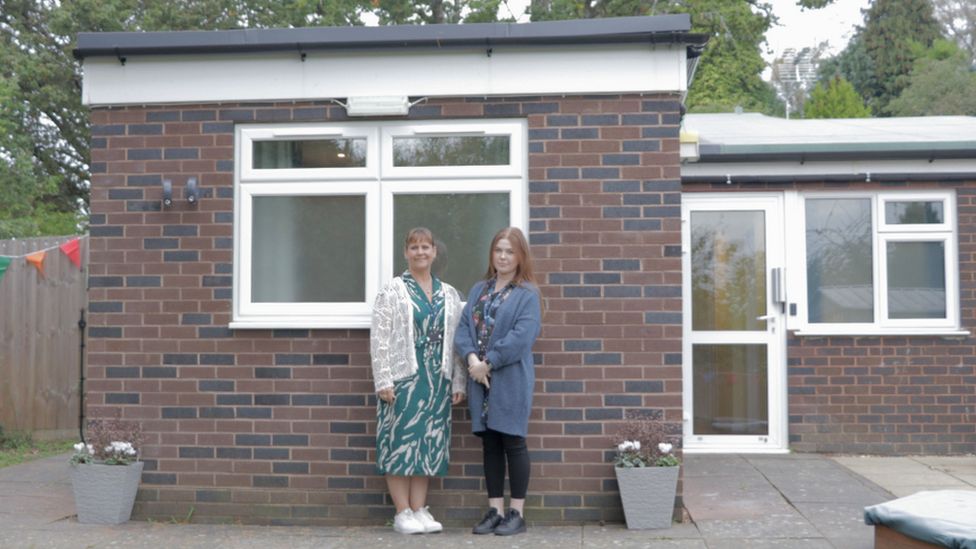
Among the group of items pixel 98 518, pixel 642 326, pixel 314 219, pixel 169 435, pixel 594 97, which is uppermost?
pixel 594 97

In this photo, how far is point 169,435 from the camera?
6387 mm

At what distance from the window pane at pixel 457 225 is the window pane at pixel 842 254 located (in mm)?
3463

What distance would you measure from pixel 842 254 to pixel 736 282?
90cm

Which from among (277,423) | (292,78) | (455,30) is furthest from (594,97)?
(277,423)

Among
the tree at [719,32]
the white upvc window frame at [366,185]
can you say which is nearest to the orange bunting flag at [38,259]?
the white upvc window frame at [366,185]

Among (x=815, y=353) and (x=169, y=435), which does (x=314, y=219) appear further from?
(x=815, y=353)

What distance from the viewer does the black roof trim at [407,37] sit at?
240 inches

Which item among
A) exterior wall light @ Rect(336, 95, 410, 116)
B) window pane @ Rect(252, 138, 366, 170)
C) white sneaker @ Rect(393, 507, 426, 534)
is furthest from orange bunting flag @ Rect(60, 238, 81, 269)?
white sneaker @ Rect(393, 507, 426, 534)

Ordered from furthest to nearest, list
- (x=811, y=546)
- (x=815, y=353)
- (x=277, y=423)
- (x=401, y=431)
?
(x=815, y=353), (x=277, y=423), (x=401, y=431), (x=811, y=546)

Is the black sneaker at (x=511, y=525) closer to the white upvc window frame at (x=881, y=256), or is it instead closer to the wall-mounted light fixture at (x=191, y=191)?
the wall-mounted light fixture at (x=191, y=191)

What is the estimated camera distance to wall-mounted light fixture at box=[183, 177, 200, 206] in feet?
20.8

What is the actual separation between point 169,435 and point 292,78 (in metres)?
2.29

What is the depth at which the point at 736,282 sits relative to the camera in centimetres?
871

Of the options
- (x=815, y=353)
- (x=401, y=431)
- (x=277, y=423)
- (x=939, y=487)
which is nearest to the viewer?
(x=401, y=431)
